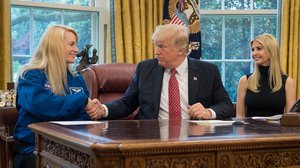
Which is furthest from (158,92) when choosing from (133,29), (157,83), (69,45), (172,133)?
(133,29)

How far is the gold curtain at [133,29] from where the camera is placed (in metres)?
5.16

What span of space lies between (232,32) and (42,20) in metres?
2.20

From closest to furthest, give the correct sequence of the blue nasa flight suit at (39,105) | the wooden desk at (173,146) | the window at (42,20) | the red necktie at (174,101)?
the wooden desk at (173,146) → the blue nasa flight suit at (39,105) → the red necktie at (174,101) → the window at (42,20)

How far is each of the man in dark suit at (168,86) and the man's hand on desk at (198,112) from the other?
0.13 m

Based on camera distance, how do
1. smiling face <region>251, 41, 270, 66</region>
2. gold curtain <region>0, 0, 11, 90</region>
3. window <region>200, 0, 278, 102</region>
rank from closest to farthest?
smiling face <region>251, 41, 270, 66</region>, gold curtain <region>0, 0, 11, 90</region>, window <region>200, 0, 278, 102</region>

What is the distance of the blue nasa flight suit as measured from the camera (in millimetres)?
2730

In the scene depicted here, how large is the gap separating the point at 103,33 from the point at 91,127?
3.36 meters

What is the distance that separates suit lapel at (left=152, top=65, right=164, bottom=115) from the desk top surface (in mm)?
Answer: 756

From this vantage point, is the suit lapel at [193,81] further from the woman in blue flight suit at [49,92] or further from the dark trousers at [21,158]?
the dark trousers at [21,158]

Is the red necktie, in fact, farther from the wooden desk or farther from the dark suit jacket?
the wooden desk

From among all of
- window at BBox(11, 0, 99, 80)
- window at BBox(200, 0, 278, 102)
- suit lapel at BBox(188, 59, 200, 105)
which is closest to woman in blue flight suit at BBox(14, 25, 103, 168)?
suit lapel at BBox(188, 59, 200, 105)

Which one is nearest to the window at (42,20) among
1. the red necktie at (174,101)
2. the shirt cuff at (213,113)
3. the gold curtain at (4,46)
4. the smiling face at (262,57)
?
the gold curtain at (4,46)

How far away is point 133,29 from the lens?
206 inches

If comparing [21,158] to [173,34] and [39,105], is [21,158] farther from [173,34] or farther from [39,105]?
[173,34]
